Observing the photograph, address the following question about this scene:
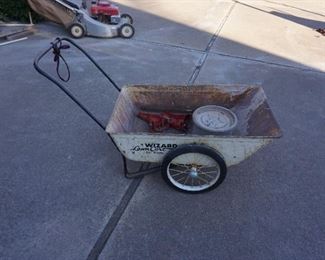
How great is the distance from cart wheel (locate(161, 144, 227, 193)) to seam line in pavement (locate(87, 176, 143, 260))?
32cm

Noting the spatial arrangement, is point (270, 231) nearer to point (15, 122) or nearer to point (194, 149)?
point (194, 149)

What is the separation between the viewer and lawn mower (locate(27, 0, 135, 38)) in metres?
5.41

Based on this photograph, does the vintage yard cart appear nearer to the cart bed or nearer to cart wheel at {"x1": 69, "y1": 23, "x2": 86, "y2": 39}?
the cart bed

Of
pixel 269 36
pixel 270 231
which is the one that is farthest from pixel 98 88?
pixel 269 36

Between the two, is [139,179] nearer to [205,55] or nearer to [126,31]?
[205,55]

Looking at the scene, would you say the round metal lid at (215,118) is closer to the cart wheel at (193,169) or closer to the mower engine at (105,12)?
the cart wheel at (193,169)

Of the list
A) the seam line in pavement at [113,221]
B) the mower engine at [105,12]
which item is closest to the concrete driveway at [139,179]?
the seam line in pavement at [113,221]

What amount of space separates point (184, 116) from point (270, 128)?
2.94ft

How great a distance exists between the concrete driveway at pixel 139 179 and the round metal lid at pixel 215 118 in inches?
17.7

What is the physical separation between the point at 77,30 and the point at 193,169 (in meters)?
3.82

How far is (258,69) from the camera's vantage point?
5.10 m

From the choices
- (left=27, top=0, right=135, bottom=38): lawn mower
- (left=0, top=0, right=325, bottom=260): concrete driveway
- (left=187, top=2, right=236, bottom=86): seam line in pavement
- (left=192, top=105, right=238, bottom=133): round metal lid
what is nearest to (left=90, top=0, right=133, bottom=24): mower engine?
(left=27, top=0, right=135, bottom=38): lawn mower

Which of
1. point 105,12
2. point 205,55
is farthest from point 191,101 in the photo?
point 105,12

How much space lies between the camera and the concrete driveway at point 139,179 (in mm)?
2400
